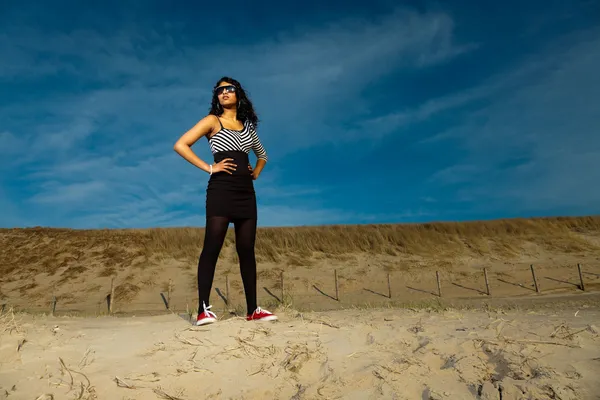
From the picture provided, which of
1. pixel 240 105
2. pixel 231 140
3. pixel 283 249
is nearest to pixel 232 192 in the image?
pixel 231 140

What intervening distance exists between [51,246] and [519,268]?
1230 inches

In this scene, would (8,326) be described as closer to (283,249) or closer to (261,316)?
(261,316)

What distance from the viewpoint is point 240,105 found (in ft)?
13.0

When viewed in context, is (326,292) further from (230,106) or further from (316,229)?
(230,106)

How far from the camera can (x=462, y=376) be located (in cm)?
194

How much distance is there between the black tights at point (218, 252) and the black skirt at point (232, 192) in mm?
73

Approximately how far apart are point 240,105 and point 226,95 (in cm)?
19

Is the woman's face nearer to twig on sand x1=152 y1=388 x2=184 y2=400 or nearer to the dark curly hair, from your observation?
the dark curly hair

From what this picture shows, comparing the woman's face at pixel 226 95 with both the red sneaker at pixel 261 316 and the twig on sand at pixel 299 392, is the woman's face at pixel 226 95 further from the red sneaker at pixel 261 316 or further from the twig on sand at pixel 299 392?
the twig on sand at pixel 299 392

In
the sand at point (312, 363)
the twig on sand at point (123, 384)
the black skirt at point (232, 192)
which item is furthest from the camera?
the black skirt at point (232, 192)

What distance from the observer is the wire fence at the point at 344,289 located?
66.0 ft

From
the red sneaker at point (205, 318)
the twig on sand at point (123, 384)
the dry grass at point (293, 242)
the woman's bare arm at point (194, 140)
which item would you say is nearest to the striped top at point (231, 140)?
the woman's bare arm at point (194, 140)

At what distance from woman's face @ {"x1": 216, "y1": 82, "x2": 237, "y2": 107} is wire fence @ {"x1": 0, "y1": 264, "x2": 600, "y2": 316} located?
1627 centimetres

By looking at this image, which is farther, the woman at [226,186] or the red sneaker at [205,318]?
the woman at [226,186]
